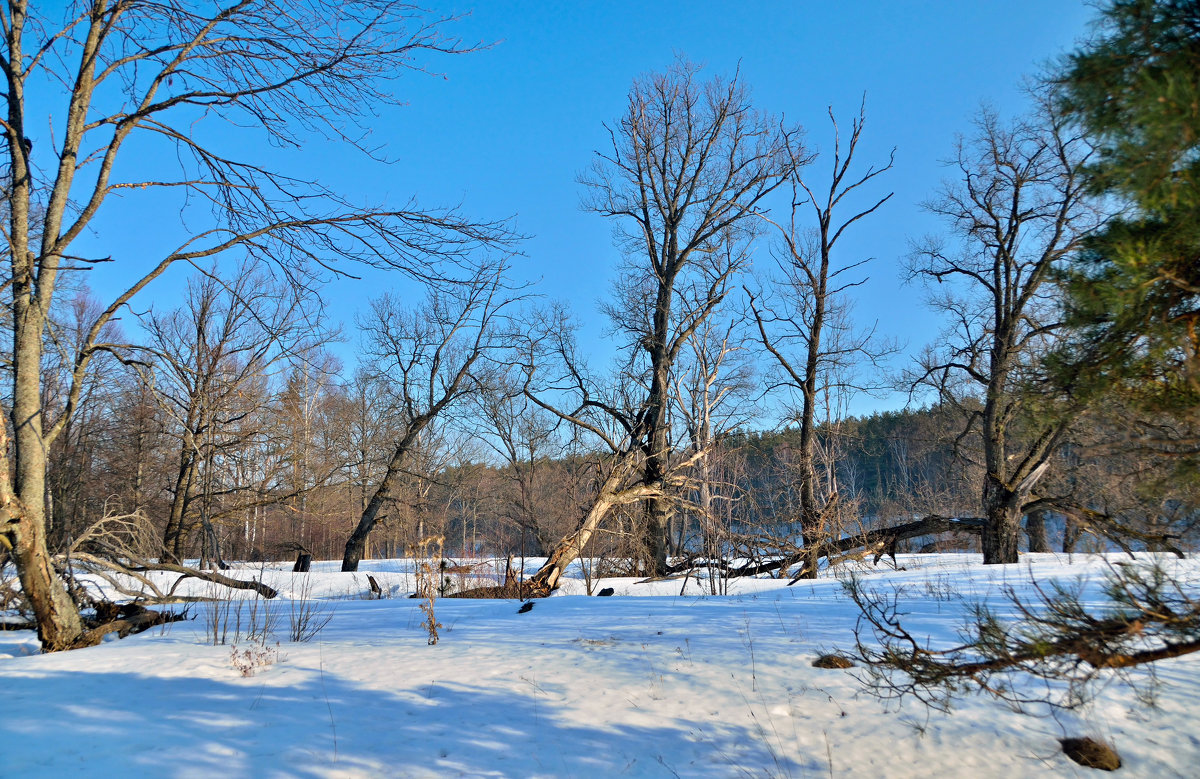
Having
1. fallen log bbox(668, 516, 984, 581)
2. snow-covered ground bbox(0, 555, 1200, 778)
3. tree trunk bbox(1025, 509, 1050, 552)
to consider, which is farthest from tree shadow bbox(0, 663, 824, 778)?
tree trunk bbox(1025, 509, 1050, 552)

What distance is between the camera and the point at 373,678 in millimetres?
4828

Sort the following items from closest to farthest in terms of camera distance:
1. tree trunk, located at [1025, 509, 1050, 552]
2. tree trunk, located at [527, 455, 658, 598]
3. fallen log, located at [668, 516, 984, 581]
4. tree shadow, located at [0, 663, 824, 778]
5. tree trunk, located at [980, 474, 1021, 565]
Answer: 1. tree shadow, located at [0, 663, 824, 778]
2. tree trunk, located at [527, 455, 658, 598]
3. fallen log, located at [668, 516, 984, 581]
4. tree trunk, located at [980, 474, 1021, 565]
5. tree trunk, located at [1025, 509, 1050, 552]

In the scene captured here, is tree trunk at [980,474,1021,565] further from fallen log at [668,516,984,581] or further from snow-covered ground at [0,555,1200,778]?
snow-covered ground at [0,555,1200,778]

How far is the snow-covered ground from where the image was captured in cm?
342

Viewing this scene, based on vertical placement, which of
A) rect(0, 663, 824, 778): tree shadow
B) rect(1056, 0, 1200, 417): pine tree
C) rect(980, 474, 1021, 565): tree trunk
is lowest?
rect(0, 663, 824, 778): tree shadow

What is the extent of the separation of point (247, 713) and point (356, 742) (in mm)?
912

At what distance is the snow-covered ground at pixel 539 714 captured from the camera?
3.42 meters

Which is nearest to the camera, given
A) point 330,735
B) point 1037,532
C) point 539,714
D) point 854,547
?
point 330,735

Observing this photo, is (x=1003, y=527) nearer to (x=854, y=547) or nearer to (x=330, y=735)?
(x=854, y=547)

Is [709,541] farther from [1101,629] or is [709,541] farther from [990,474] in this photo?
[1101,629]

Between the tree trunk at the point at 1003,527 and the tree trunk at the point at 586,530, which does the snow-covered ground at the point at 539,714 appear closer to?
the tree trunk at the point at 586,530

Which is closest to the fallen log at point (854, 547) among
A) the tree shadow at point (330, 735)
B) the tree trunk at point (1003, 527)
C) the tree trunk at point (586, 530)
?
the tree trunk at point (1003, 527)

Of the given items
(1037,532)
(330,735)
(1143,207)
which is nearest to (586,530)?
(330,735)

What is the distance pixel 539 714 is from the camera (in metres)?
4.12
